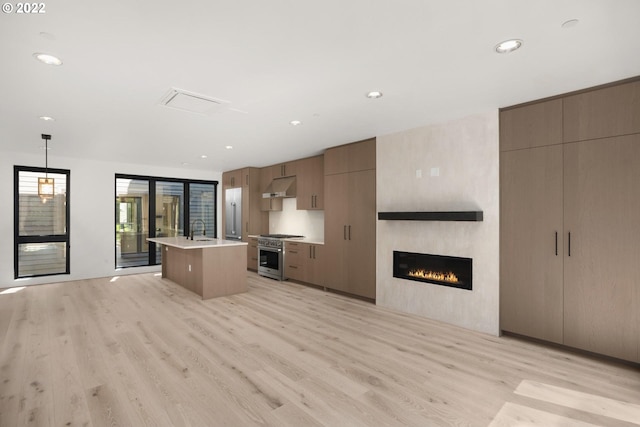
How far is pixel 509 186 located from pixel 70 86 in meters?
4.57

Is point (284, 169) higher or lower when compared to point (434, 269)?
higher

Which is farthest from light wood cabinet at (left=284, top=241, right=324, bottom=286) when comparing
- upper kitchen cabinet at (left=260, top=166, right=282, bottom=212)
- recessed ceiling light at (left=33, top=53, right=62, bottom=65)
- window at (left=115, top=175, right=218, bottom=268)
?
recessed ceiling light at (left=33, top=53, right=62, bottom=65)

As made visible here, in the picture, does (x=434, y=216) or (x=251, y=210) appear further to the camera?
(x=251, y=210)

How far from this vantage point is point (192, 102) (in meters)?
3.29

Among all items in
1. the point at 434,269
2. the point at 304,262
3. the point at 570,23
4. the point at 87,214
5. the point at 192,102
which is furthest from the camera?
the point at 87,214

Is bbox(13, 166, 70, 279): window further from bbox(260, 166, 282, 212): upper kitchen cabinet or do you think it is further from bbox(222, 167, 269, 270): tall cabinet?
bbox(260, 166, 282, 212): upper kitchen cabinet

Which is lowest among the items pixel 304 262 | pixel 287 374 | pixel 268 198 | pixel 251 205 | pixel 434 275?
pixel 287 374

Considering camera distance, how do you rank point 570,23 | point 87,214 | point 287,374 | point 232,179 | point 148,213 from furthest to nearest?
point 232,179 < point 148,213 < point 87,214 < point 287,374 < point 570,23

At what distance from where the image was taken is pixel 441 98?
10.5 feet

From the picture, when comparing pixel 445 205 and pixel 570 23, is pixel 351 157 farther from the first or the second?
pixel 570 23

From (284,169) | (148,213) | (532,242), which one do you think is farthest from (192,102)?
(148,213)

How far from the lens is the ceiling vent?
10.1 ft

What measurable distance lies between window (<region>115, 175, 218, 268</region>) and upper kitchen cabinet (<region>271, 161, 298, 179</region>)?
2.18 meters

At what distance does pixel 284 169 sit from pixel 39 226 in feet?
16.8
